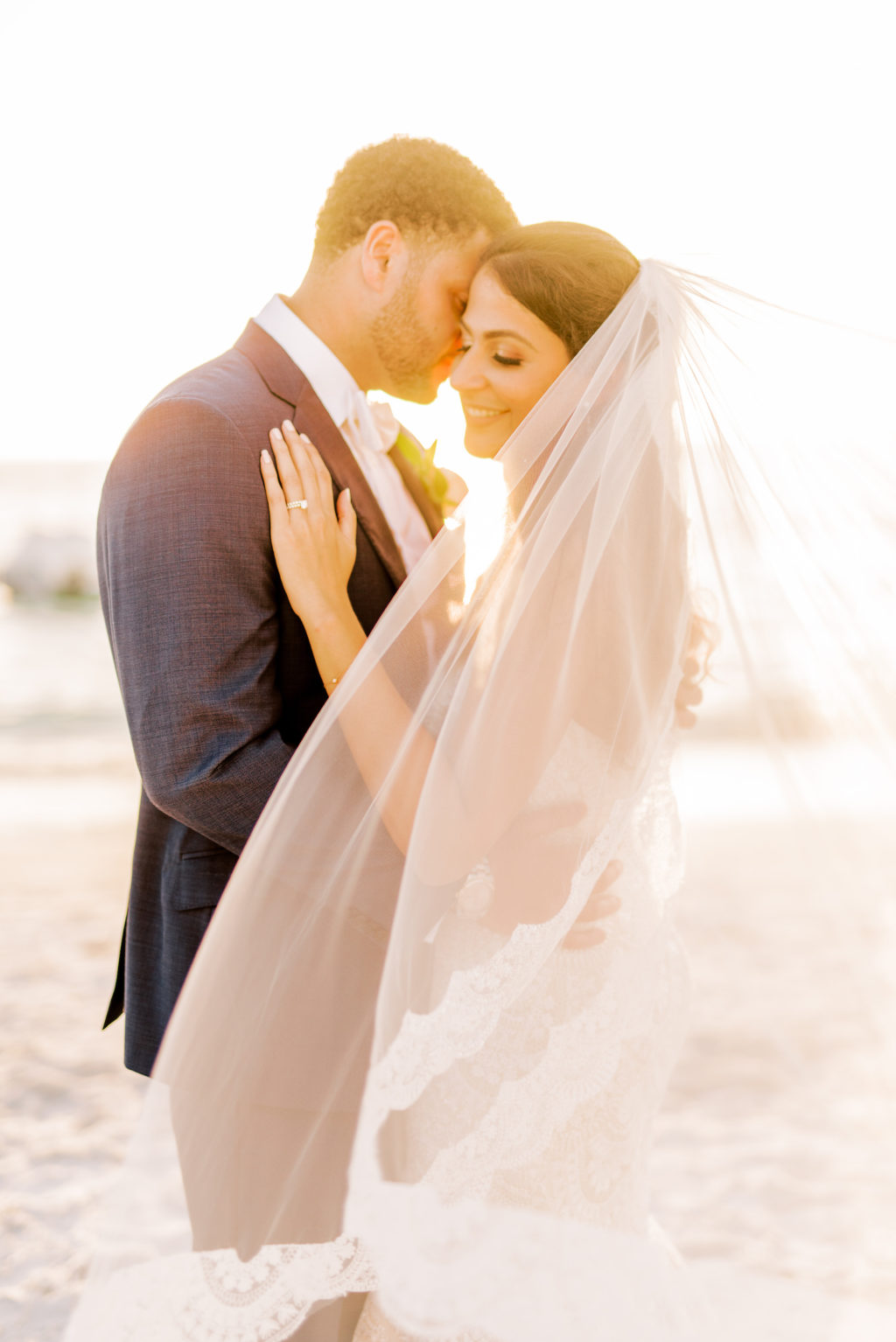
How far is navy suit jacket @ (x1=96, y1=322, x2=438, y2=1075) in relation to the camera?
5.57ft

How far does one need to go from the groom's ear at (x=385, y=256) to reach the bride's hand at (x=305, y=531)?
51 centimetres

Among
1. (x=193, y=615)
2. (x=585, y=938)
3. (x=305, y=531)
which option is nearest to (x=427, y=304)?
(x=305, y=531)

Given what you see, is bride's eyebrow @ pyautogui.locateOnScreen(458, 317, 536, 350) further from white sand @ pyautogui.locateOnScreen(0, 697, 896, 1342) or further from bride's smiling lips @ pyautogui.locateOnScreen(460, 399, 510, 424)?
white sand @ pyautogui.locateOnScreen(0, 697, 896, 1342)

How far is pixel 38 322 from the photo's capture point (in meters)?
20.6

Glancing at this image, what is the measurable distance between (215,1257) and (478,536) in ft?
3.84

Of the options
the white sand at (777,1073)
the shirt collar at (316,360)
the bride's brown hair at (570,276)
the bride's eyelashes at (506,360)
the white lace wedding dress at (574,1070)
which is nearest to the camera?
the white sand at (777,1073)

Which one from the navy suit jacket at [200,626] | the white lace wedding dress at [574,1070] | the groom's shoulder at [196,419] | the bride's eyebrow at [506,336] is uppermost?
the bride's eyebrow at [506,336]

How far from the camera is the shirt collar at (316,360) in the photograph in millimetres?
2070

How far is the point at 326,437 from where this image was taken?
6.44ft

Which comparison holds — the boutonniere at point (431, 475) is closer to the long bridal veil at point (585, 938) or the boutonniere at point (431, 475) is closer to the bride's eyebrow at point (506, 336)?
the bride's eyebrow at point (506, 336)

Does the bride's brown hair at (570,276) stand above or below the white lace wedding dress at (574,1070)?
above

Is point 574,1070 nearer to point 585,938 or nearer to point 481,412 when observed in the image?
point 585,938

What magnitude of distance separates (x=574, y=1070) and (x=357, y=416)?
1.38 metres

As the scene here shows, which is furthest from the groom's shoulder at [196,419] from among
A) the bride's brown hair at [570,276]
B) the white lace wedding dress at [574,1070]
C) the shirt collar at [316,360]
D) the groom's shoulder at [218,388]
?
the white lace wedding dress at [574,1070]
